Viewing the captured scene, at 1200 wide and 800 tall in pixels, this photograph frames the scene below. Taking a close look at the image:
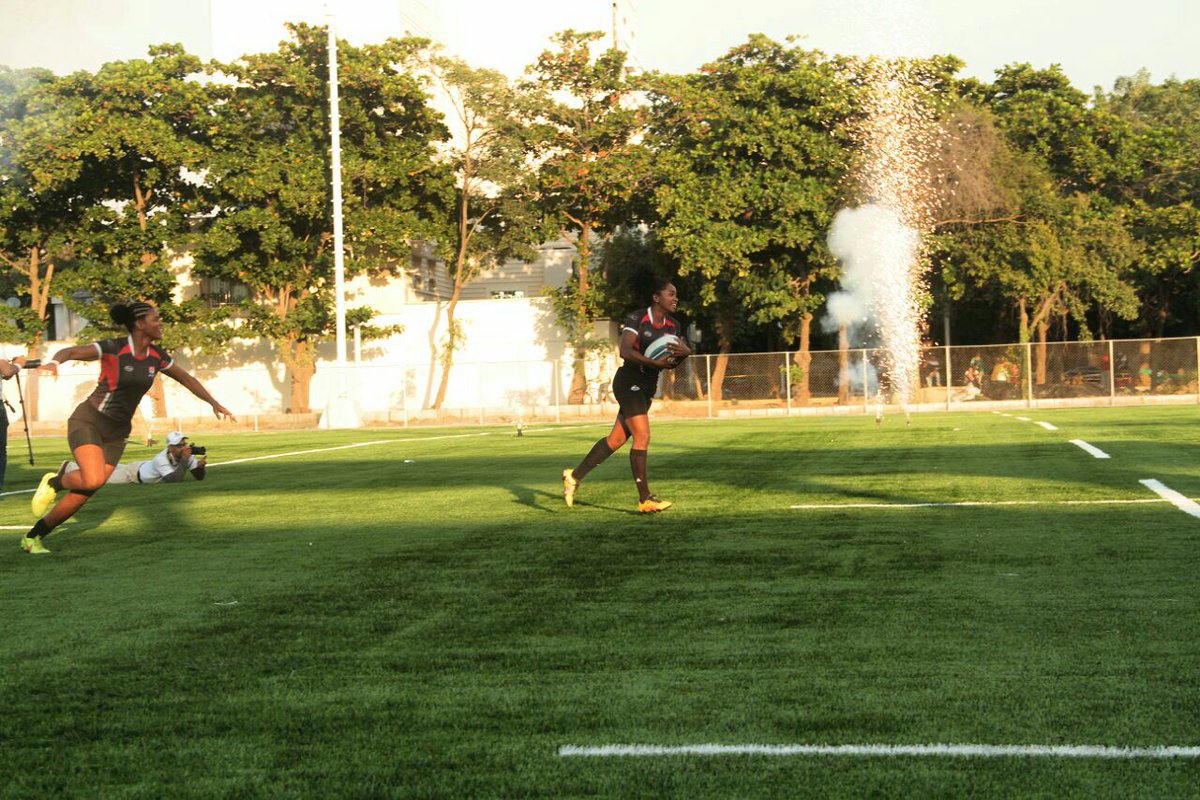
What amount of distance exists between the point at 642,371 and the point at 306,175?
33.4 meters

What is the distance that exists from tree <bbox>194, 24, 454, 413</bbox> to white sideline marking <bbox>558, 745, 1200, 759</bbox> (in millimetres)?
39129

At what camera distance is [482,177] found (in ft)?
145

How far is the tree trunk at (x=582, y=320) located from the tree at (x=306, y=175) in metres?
4.77

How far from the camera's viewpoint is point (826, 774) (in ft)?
12.7

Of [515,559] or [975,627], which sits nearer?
[975,627]

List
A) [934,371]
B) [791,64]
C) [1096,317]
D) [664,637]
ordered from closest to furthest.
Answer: [664,637] → [934,371] → [791,64] → [1096,317]

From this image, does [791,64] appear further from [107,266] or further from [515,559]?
[515,559]

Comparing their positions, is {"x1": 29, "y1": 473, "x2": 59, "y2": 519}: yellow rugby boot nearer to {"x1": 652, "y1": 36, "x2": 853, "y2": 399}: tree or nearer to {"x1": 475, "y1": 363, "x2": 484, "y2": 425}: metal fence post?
{"x1": 475, "y1": 363, "x2": 484, "y2": 425}: metal fence post

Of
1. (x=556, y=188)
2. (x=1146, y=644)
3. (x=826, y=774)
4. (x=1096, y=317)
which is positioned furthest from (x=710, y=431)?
(x=1096, y=317)

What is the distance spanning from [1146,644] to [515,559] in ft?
13.8

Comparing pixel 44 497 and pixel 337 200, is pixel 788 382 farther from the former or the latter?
pixel 44 497

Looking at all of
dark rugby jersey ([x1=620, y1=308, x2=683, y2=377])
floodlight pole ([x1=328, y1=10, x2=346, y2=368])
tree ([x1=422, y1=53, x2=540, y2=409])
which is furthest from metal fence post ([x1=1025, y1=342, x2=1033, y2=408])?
dark rugby jersey ([x1=620, y1=308, x2=683, y2=377])

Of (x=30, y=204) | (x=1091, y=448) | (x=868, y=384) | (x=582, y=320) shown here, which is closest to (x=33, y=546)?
(x=1091, y=448)

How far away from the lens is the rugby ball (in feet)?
34.9
